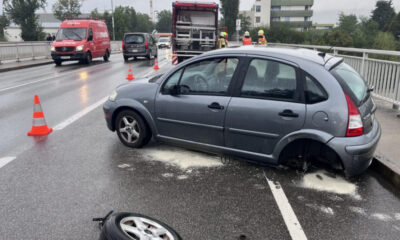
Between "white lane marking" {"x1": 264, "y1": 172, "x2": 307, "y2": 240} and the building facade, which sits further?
the building facade

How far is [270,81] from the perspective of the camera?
4223 mm

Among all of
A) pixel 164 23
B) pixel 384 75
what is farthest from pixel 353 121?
pixel 164 23

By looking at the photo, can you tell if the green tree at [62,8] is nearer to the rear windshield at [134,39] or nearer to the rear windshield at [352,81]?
the rear windshield at [134,39]

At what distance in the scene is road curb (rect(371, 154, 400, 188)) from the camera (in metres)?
4.16

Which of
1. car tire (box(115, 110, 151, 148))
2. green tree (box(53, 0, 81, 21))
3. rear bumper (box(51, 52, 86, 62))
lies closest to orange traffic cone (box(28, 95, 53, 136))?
car tire (box(115, 110, 151, 148))

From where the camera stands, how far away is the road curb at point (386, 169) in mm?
4164

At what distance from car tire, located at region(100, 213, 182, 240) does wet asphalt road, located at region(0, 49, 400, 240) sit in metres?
0.55

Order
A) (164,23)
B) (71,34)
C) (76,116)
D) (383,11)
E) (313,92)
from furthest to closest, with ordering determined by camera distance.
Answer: (164,23)
(383,11)
(71,34)
(76,116)
(313,92)

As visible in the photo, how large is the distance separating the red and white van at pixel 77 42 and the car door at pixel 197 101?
1736 cm

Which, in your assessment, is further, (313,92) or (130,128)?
(130,128)

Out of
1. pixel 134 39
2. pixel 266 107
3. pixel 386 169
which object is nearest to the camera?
pixel 266 107

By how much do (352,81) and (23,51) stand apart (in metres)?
23.4

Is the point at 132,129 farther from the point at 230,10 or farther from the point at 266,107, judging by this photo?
the point at 230,10

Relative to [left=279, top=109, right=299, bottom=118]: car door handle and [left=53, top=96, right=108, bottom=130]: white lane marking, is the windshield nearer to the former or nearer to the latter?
[left=53, top=96, right=108, bottom=130]: white lane marking
